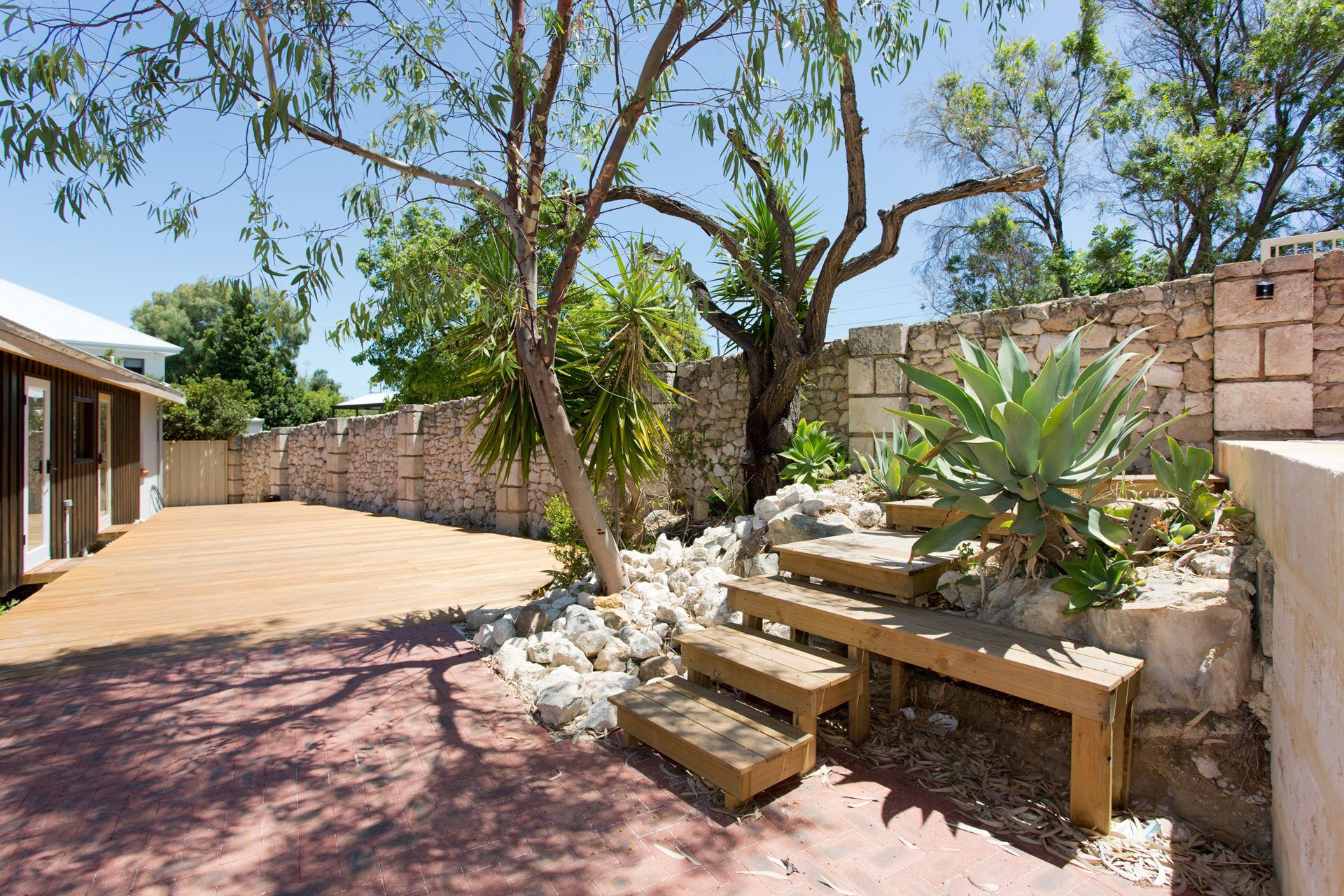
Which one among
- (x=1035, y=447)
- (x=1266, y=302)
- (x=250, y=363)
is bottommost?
(x=1035, y=447)

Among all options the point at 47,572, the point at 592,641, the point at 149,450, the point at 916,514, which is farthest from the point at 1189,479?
the point at 149,450

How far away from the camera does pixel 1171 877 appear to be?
210 cm

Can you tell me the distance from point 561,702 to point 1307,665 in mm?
2708

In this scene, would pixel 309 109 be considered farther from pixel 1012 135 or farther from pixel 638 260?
pixel 1012 135

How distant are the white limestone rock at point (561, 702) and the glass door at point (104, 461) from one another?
10182 mm

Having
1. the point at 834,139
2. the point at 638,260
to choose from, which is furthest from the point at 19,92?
the point at 834,139

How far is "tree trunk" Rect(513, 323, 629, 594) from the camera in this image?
4613mm

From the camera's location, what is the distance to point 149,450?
13906mm

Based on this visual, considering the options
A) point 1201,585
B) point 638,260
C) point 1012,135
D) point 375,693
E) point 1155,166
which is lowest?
point 375,693

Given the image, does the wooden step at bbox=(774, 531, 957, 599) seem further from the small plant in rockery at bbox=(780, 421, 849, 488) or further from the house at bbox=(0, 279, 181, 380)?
the house at bbox=(0, 279, 181, 380)

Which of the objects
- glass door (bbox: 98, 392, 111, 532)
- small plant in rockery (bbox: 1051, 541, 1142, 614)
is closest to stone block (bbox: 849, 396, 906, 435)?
small plant in rockery (bbox: 1051, 541, 1142, 614)

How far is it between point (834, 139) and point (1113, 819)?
12.3ft

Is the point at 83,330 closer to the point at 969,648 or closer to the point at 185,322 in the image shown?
the point at 969,648

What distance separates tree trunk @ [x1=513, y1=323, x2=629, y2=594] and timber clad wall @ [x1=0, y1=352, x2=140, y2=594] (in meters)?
5.58
